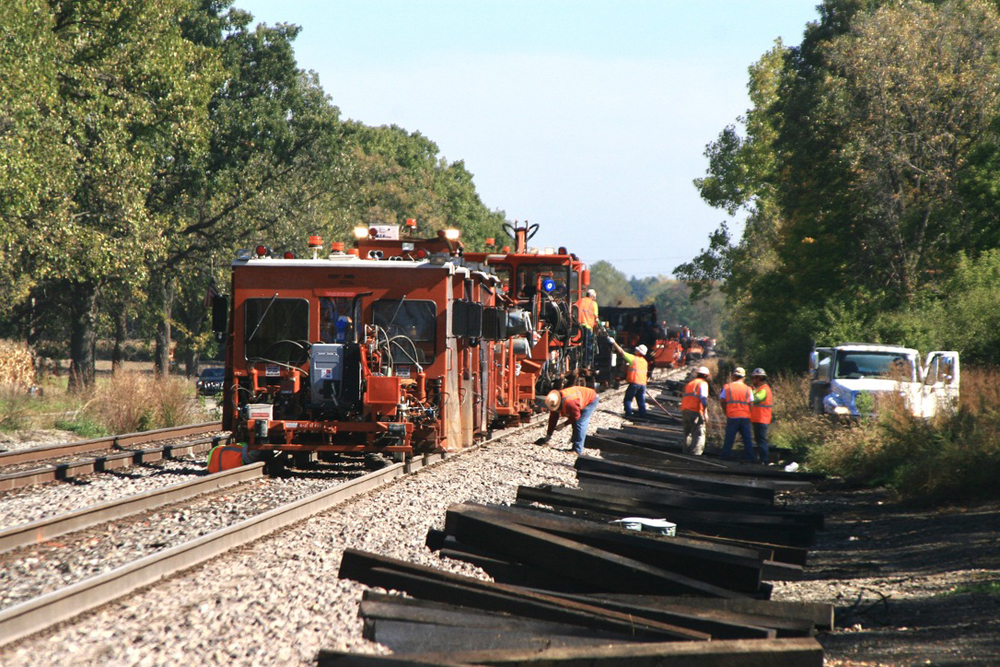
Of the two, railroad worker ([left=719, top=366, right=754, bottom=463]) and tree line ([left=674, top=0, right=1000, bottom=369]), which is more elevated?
tree line ([left=674, top=0, right=1000, bottom=369])

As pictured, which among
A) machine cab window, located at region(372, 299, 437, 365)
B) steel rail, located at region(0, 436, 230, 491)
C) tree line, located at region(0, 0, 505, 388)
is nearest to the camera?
steel rail, located at region(0, 436, 230, 491)

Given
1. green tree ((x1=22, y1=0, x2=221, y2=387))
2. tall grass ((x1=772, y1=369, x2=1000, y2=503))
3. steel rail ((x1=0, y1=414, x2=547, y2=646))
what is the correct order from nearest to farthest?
1. steel rail ((x1=0, y1=414, x2=547, y2=646))
2. tall grass ((x1=772, y1=369, x2=1000, y2=503))
3. green tree ((x1=22, y1=0, x2=221, y2=387))

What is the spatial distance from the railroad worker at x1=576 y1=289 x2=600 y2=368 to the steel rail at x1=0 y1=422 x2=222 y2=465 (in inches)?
360

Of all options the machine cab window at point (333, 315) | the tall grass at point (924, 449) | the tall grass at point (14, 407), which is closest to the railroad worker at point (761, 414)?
the tall grass at point (924, 449)

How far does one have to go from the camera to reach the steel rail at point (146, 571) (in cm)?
632

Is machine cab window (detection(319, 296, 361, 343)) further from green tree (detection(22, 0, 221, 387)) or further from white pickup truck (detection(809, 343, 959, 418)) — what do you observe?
green tree (detection(22, 0, 221, 387))

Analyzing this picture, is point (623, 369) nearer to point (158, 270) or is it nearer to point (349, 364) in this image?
point (158, 270)

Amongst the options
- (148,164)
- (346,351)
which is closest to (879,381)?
(346,351)

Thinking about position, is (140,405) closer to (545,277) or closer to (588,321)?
(545,277)

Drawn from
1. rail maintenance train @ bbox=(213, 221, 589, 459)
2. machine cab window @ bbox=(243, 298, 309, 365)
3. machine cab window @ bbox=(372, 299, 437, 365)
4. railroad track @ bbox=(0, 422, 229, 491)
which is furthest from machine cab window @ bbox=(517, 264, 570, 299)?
machine cab window @ bbox=(243, 298, 309, 365)

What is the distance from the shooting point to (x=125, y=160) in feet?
117

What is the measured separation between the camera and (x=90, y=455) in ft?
55.5

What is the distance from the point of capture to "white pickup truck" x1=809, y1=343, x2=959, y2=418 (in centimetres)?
1867

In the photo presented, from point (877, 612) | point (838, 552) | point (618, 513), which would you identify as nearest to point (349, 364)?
point (618, 513)
